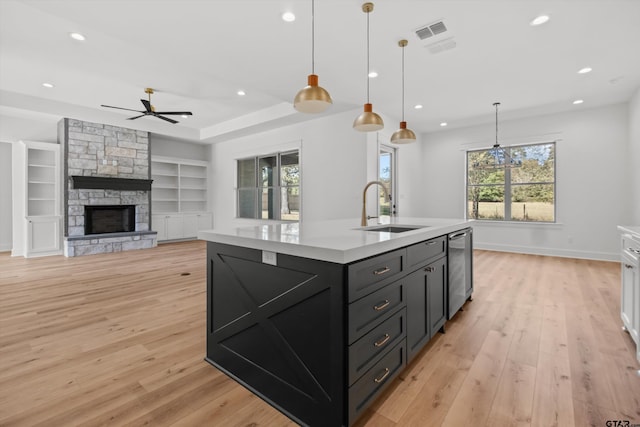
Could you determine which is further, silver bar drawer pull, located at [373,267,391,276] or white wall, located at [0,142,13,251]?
white wall, located at [0,142,13,251]

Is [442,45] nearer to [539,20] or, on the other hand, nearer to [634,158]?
[539,20]

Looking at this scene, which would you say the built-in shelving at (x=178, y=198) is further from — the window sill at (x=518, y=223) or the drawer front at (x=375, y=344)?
the drawer front at (x=375, y=344)

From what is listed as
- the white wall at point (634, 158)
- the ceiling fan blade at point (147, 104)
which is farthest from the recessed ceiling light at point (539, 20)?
the ceiling fan blade at point (147, 104)

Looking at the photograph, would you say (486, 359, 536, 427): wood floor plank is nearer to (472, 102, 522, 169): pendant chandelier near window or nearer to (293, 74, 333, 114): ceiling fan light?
(293, 74, 333, 114): ceiling fan light

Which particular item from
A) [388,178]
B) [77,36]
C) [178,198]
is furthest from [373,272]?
[178,198]

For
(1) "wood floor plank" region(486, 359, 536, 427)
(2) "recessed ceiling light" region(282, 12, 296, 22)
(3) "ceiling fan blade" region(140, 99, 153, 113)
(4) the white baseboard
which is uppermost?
(2) "recessed ceiling light" region(282, 12, 296, 22)

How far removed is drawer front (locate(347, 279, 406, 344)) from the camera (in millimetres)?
1313

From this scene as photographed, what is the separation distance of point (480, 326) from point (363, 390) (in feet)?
5.67

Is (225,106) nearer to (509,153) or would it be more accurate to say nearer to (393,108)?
(393,108)

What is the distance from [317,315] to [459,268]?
190 cm

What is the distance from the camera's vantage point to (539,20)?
2.83 meters

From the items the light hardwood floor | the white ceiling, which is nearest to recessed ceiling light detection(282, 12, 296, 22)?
the white ceiling

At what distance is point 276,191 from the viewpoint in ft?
23.9

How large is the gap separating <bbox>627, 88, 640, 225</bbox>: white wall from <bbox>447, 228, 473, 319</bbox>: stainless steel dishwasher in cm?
396
